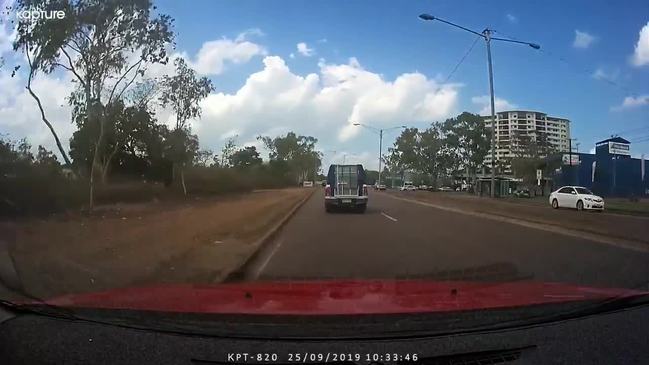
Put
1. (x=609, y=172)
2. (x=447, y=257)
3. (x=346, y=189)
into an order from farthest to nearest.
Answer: (x=609, y=172) → (x=346, y=189) → (x=447, y=257)

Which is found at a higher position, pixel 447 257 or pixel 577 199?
pixel 577 199

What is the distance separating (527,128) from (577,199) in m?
32.4

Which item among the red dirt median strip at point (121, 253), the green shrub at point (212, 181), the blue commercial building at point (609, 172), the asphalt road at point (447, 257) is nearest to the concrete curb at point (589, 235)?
the asphalt road at point (447, 257)

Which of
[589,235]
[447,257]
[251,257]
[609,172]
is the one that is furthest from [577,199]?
[609,172]

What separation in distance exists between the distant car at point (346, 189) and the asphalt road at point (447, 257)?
1041cm

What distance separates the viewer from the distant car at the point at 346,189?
27.1 metres

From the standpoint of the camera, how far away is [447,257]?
10508 millimetres

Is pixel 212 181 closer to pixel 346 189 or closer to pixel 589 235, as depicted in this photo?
pixel 346 189

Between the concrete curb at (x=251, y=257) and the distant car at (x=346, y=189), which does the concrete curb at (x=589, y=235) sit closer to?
the distant car at (x=346, y=189)

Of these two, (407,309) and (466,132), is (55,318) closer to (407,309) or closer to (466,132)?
(407,309)

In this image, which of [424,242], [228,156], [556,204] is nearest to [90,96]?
[424,242]

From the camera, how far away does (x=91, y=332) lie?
3787mm

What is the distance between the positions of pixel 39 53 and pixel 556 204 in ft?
95.7

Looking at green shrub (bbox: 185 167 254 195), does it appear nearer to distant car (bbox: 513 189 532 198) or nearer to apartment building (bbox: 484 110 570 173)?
apartment building (bbox: 484 110 570 173)
